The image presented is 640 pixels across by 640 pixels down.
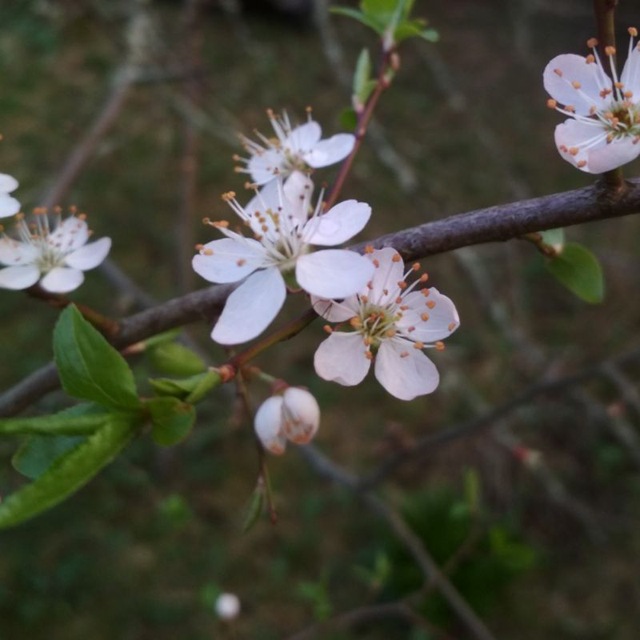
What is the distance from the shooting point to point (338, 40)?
153 inches

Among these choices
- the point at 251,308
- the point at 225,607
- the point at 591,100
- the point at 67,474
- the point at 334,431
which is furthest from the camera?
the point at 334,431

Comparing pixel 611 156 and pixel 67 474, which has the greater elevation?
pixel 611 156

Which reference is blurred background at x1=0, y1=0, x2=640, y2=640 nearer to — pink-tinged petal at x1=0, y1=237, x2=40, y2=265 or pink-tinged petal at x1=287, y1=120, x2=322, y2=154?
pink-tinged petal at x1=0, y1=237, x2=40, y2=265

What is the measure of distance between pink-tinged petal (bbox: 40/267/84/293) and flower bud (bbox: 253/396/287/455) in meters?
0.26

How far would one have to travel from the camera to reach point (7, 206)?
2.50 feet

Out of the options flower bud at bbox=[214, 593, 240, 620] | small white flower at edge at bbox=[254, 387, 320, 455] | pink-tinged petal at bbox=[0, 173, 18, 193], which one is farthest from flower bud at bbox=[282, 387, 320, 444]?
flower bud at bbox=[214, 593, 240, 620]

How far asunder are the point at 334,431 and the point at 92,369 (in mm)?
2102

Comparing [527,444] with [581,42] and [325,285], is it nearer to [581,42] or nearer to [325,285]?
[325,285]

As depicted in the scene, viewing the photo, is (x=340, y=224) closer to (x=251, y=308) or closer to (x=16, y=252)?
(x=251, y=308)

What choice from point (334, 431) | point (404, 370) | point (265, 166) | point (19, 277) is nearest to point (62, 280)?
point (19, 277)

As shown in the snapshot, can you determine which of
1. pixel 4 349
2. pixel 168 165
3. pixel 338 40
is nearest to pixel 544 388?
pixel 4 349

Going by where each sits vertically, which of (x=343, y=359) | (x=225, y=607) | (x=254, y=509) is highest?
(x=343, y=359)

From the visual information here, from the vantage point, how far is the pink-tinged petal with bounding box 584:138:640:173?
1.99 ft

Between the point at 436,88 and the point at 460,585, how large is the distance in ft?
8.34
